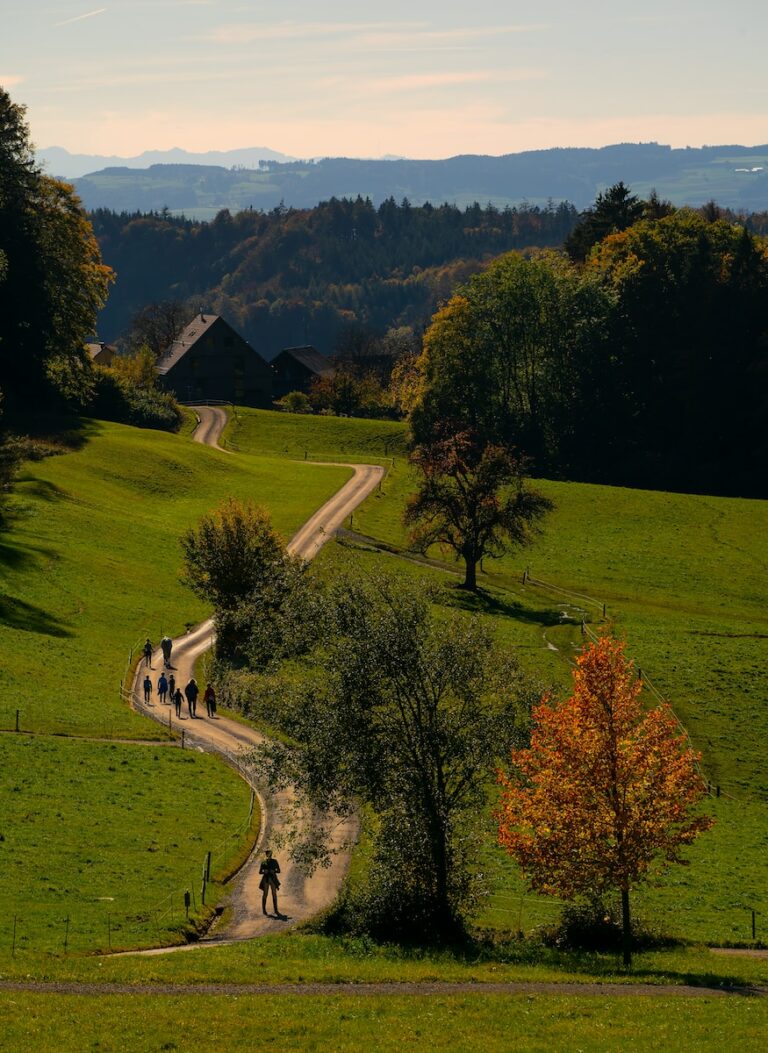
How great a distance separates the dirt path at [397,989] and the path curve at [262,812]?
4483mm

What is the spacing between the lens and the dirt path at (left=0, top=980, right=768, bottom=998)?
28684mm

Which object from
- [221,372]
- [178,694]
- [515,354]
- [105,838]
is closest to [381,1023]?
[105,838]

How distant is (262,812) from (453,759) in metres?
13.4

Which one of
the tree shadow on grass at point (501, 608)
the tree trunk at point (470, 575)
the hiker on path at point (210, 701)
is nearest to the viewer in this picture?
the hiker on path at point (210, 701)

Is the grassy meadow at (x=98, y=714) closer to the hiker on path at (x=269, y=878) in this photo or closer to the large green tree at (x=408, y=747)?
the hiker on path at (x=269, y=878)

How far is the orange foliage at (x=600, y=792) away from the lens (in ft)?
106

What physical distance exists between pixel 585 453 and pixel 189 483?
134 ft

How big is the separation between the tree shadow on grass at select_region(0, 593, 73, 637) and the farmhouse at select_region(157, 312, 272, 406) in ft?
305

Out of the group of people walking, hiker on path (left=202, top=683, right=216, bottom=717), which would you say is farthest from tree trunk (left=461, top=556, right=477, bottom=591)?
hiker on path (left=202, top=683, right=216, bottom=717)

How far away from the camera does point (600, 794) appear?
32.5 m

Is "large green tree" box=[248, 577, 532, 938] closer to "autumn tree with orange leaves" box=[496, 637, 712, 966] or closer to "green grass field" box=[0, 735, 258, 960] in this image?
"autumn tree with orange leaves" box=[496, 637, 712, 966]

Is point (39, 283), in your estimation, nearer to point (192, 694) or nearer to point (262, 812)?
point (192, 694)

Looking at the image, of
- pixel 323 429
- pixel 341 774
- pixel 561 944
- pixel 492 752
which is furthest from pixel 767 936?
pixel 323 429

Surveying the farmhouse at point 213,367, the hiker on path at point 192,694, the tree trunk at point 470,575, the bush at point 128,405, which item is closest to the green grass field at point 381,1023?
the hiker on path at point 192,694
